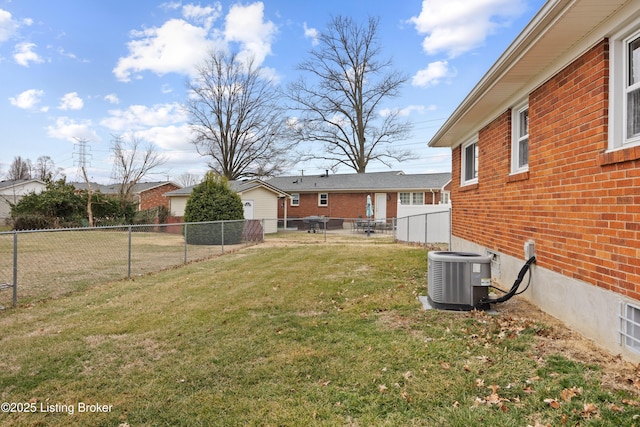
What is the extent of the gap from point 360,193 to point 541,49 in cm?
2684

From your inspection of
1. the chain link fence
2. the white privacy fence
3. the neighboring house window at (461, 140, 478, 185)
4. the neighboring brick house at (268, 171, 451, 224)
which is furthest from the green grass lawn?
the neighboring brick house at (268, 171, 451, 224)

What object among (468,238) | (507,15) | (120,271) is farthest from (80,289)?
(507,15)

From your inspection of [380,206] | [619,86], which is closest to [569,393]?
[619,86]

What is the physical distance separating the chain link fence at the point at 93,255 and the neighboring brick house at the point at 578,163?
7651 mm

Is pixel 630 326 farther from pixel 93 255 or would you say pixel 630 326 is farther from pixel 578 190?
pixel 93 255

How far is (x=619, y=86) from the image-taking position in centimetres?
352

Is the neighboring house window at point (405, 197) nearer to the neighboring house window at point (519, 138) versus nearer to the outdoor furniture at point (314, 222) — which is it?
the outdoor furniture at point (314, 222)

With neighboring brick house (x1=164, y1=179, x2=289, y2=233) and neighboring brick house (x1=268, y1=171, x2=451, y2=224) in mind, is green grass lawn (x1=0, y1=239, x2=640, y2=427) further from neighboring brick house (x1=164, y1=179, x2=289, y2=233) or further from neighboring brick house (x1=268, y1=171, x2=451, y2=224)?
neighboring brick house (x1=268, y1=171, x2=451, y2=224)

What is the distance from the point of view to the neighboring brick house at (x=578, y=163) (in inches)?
129

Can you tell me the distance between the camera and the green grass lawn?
264 cm

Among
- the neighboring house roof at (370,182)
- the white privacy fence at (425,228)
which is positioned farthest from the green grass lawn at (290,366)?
the neighboring house roof at (370,182)

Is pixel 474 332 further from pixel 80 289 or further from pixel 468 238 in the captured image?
pixel 80 289

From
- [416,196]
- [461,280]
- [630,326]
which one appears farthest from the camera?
[416,196]

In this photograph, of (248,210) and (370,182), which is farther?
(370,182)
